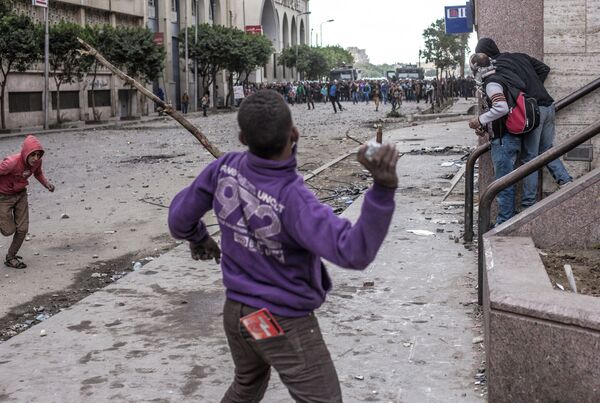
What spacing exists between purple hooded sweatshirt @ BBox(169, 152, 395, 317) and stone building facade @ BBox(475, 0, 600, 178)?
Result: 5.60 metres

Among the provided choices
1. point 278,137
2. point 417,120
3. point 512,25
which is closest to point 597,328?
point 278,137

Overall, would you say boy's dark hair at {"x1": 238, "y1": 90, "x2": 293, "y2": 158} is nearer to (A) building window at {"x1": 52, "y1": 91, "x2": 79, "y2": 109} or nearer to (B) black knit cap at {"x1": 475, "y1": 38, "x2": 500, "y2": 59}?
(B) black knit cap at {"x1": 475, "y1": 38, "x2": 500, "y2": 59}

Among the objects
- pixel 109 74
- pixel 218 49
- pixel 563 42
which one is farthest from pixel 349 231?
pixel 218 49

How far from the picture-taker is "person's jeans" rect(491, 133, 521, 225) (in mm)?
7469

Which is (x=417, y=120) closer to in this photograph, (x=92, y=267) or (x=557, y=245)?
(x=92, y=267)

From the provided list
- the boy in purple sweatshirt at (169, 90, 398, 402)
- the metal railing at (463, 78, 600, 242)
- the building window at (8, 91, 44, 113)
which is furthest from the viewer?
the building window at (8, 91, 44, 113)

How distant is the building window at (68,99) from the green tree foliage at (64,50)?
3.54 metres

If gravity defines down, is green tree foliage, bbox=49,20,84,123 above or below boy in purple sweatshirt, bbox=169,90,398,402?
above

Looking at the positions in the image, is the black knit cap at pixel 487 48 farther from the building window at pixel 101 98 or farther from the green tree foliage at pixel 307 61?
the green tree foliage at pixel 307 61

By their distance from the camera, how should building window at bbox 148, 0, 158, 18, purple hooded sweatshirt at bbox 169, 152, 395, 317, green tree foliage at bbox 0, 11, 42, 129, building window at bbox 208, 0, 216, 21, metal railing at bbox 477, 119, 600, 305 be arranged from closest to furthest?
1. purple hooded sweatshirt at bbox 169, 152, 395, 317
2. metal railing at bbox 477, 119, 600, 305
3. green tree foliage at bbox 0, 11, 42, 129
4. building window at bbox 148, 0, 158, 18
5. building window at bbox 208, 0, 216, 21

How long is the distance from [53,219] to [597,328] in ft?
28.8

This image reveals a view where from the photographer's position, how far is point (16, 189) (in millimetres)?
8289

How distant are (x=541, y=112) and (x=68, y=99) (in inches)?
1570

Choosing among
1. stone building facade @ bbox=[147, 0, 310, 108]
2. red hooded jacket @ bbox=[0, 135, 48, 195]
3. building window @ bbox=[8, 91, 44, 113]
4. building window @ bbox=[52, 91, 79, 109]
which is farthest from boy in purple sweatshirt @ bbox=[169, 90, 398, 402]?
stone building facade @ bbox=[147, 0, 310, 108]
